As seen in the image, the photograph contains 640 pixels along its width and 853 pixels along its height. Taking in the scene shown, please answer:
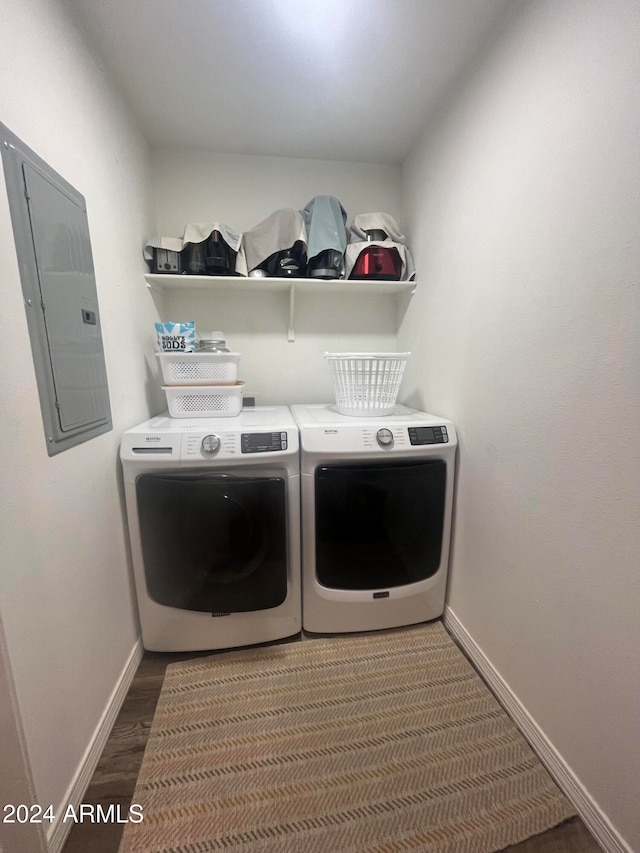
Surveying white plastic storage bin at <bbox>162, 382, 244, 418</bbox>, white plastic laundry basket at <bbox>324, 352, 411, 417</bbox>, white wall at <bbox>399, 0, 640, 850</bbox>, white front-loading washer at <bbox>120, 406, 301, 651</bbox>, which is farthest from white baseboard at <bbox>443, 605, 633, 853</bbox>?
white plastic storage bin at <bbox>162, 382, 244, 418</bbox>

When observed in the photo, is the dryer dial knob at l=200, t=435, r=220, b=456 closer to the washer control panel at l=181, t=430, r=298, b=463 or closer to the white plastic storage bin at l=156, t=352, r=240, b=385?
the washer control panel at l=181, t=430, r=298, b=463

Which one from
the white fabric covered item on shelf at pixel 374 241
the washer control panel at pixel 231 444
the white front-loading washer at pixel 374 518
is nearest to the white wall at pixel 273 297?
the white fabric covered item on shelf at pixel 374 241

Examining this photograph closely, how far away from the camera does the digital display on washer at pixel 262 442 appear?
1.21 metres

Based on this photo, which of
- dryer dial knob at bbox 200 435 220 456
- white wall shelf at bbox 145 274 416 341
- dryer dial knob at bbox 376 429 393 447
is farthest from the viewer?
white wall shelf at bbox 145 274 416 341

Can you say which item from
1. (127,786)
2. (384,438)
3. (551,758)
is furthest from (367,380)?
(127,786)

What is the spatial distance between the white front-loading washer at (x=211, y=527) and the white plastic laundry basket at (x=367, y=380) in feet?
1.08

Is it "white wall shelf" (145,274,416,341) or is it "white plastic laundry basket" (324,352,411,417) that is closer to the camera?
"white plastic laundry basket" (324,352,411,417)

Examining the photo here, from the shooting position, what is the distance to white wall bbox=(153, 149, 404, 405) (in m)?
1.75

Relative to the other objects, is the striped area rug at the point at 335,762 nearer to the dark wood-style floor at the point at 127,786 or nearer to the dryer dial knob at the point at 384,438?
the dark wood-style floor at the point at 127,786

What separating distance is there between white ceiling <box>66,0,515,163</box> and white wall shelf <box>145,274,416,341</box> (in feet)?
2.26

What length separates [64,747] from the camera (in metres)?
0.84

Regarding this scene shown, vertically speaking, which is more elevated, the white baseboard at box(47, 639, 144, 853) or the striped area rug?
the white baseboard at box(47, 639, 144, 853)

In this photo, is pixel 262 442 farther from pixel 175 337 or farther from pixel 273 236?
pixel 273 236

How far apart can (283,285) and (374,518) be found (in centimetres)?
Answer: 126
